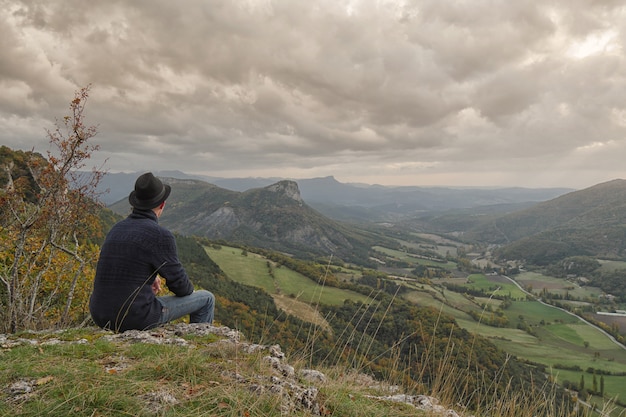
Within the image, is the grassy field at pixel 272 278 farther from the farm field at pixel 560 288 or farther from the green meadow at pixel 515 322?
the farm field at pixel 560 288

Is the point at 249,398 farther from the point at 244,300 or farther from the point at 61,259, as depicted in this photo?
the point at 244,300

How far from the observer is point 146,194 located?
527 cm

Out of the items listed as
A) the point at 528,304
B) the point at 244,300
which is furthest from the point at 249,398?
the point at 528,304

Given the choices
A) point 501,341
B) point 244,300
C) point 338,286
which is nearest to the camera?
point 244,300

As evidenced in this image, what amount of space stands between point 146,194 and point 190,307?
2407 millimetres

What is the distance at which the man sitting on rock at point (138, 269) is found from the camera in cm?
493

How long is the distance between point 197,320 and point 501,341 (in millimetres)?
109715

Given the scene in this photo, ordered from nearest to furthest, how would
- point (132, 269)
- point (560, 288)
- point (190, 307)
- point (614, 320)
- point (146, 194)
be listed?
point (132, 269), point (146, 194), point (190, 307), point (614, 320), point (560, 288)

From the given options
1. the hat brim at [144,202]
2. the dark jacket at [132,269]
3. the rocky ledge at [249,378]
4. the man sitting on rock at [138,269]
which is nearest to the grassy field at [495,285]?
the rocky ledge at [249,378]

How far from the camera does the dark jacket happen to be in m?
4.93

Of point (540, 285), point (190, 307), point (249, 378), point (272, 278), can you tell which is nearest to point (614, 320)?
point (540, 285)

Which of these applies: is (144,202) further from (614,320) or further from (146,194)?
(614,320)

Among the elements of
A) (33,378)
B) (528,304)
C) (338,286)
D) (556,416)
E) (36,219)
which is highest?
(36,219)

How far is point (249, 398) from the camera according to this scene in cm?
322
